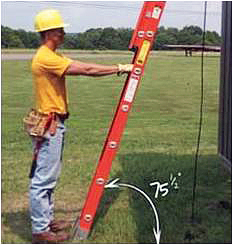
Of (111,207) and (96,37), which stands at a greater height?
(96,37)

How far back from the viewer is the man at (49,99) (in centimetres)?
429

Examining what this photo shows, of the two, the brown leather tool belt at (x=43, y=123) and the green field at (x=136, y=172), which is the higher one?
the brown leather tool belt at (x=43, y=123)

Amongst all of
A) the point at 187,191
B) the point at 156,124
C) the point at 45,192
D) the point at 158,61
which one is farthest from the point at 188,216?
the point at 158,61

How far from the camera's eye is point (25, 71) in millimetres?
26703

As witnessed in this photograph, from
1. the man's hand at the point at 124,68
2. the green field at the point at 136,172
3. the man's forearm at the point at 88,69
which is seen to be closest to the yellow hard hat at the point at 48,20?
the man's forearm at the point at 88,69

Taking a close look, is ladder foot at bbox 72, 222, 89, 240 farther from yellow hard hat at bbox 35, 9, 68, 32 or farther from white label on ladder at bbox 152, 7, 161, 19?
white label on ladder at bbox 152, 7, 161, 19

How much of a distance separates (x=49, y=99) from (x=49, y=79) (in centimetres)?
15

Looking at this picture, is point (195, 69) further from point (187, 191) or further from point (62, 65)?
point (62, 65)

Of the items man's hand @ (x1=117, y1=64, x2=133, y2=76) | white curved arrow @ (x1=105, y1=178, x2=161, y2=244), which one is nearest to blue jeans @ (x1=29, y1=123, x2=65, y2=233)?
man's hand @ (x1=117, y1=64, x2=133, y2=76)

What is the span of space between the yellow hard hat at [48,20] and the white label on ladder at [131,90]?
0.65m

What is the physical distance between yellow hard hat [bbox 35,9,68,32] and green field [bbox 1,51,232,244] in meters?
1.69

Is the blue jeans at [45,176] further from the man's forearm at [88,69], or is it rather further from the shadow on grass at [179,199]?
the shadow on grass at [179,199]

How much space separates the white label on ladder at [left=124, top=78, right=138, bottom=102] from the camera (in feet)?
14.7

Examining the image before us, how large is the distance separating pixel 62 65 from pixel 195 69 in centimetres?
2712
